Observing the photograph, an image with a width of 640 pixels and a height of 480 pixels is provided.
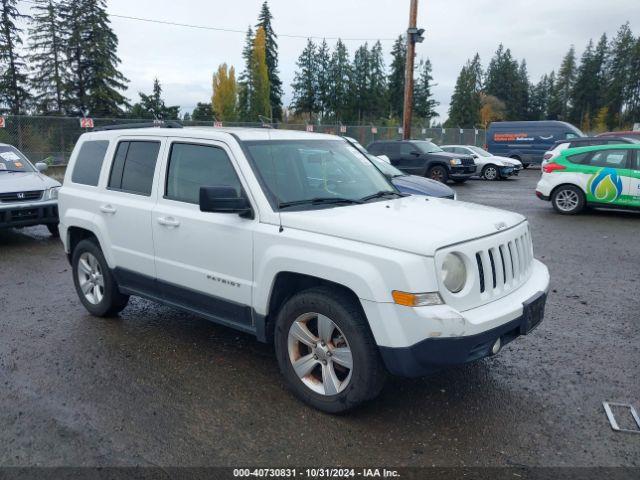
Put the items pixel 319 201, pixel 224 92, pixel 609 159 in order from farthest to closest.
A: pixel 224 92 < pixel 609 159 < pixel 319 201

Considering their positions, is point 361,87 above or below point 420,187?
above

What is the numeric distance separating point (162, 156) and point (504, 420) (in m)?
3.36

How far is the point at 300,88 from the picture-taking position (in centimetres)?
9050

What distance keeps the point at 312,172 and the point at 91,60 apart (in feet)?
158

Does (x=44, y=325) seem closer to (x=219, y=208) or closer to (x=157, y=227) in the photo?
(x=157, y=227)

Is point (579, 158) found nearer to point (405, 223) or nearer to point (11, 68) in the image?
point (405, 223)

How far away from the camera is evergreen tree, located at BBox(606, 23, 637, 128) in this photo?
293ft

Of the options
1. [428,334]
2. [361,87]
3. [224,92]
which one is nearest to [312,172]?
[428,334]

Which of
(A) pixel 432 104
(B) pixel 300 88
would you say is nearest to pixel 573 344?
(B) pixel 300 88

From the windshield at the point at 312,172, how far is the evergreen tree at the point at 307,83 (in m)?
88.6

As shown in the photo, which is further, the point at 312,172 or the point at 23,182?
the point at 23,182

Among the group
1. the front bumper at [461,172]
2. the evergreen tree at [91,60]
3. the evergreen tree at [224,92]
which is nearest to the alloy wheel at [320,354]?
the front bumper at [461,172]

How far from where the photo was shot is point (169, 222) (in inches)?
171

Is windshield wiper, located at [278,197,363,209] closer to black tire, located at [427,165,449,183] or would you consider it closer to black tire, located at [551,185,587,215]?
black tire, located at [551,185,587,215]
